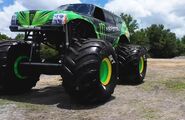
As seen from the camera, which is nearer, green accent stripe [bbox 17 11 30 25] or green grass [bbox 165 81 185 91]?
green accent stripe [bbox 17 11 30 25]

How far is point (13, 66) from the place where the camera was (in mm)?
8680

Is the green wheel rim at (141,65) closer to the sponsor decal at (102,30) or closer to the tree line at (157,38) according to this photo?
the sponsor decal at (102,30)

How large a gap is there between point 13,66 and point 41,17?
136cm

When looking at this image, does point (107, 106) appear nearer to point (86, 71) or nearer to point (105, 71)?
point (86, 71)

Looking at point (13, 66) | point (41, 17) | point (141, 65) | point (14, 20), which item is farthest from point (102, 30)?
point (13, 66)

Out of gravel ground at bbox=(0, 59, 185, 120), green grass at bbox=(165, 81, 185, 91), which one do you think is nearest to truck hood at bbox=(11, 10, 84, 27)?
gravel ground at bbox=(0, 59, 185, 120)

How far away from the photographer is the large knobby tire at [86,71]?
709 cm

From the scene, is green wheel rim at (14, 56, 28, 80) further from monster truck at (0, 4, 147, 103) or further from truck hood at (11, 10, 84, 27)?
truck hood at (11, 10, 84, 27)

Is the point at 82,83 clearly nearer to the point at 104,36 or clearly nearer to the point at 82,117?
the point at 82,117

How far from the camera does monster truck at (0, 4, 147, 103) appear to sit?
23.6 feet


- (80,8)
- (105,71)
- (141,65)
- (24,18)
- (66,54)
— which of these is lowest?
(141,65)

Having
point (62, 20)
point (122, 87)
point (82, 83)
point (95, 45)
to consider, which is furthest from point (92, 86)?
point (122, 87)

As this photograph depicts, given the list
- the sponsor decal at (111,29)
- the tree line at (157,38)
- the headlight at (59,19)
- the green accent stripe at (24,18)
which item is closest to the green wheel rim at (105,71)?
the headlight at (59,19)

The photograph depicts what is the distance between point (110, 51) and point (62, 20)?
3.86 ft
